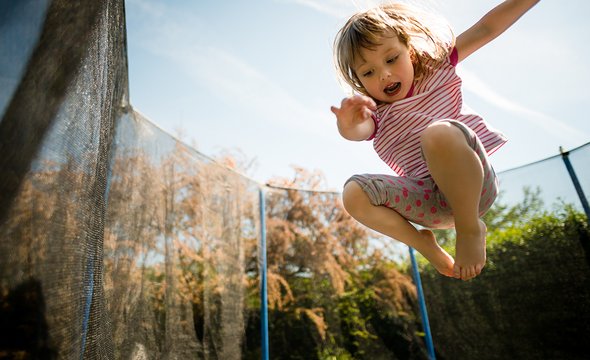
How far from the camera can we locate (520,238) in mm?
3125

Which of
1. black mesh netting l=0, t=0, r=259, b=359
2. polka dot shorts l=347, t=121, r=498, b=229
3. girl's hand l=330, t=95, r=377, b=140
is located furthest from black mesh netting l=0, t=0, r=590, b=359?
polka dot shorts l=347, t=121, r=498, b=229

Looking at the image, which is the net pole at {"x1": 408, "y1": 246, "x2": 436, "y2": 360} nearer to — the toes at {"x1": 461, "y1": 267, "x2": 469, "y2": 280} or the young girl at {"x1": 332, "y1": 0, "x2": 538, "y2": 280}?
the young girl at {"x1": 332, "y1": 0, "x2": 538, "y2": 280}

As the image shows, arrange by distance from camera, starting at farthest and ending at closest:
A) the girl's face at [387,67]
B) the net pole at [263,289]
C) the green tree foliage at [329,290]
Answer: the green tree foliage at [329,290] < the net pole at [263,289] < the girl's face at [387,67]

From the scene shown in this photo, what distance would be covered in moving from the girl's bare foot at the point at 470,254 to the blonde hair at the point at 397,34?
582mm

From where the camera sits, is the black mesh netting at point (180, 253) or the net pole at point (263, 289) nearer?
the black mesh netting at point (180, 253)

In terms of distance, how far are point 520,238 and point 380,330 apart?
4.68ft

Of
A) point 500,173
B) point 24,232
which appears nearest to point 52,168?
point 24,232

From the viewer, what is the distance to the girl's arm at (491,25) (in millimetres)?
1225

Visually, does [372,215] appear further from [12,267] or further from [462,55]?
[12,267]

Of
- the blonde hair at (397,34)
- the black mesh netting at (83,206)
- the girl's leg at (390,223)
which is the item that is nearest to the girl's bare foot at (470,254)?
the girl's leg at (390,223)

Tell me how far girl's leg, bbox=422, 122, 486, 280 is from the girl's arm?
0.45 m

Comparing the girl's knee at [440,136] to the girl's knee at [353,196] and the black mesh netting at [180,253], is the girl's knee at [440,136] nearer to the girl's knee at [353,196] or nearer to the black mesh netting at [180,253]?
the girl's knee at [353,196]

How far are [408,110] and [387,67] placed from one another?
0.16m

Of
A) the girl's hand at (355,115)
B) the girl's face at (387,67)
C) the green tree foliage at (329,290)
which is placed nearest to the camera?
the girl's hand at (355,115)
